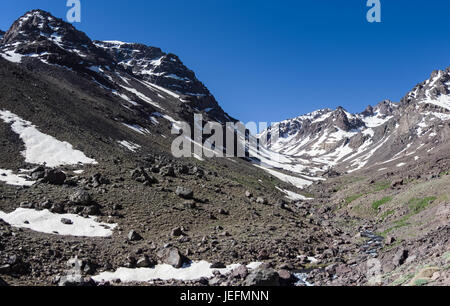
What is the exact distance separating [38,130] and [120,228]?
89.5 feet

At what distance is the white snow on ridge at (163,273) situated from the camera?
17.9m

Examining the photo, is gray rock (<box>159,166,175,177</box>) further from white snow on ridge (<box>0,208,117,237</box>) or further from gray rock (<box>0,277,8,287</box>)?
gray rock (<box>0,277,8,287</box>)

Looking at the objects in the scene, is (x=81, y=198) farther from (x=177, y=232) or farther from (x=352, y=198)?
(x=352, y=198)

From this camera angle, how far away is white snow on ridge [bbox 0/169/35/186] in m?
28.0

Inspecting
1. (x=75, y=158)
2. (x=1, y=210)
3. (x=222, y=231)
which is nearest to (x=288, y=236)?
(x=222, y=231)

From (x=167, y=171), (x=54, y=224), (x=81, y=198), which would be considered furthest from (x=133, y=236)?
(x=167, y=171)

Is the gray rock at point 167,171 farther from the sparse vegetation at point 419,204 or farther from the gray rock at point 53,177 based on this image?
the sparse vegetation at point 419,204

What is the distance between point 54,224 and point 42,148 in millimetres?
19378

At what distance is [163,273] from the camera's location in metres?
18.8

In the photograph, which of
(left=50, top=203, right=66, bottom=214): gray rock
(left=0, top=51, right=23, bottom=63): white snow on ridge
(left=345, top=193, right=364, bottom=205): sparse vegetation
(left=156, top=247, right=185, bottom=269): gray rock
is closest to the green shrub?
(left=345, top=193, right=364, bottom=205): sparse vegetation

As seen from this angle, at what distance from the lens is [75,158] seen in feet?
122

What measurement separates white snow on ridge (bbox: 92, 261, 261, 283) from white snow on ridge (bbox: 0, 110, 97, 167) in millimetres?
22569

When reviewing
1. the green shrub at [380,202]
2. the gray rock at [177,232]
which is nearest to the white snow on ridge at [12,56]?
the gray rock at [177,232]
